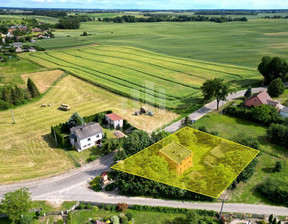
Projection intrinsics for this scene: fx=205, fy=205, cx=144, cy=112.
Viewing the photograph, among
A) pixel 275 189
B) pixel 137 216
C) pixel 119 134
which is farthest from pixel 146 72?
pixel 137 216

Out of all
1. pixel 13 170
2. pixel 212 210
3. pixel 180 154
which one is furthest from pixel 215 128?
pixel 13 170

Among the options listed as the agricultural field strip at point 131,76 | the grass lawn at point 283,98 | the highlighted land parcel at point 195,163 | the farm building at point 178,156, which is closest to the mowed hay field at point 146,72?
the agricultural field strip at point 131,76

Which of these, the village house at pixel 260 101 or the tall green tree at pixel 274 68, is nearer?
the village house at pixel 260 101

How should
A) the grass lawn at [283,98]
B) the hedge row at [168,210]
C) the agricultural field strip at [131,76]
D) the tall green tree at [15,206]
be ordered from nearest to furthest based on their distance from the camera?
the tall green tree at [15,206]
the hedge row at [168,210]
the grass lawn at [283,98]
the agricultural field strip at [131,76]

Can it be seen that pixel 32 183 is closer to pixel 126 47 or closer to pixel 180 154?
pixel 180 154

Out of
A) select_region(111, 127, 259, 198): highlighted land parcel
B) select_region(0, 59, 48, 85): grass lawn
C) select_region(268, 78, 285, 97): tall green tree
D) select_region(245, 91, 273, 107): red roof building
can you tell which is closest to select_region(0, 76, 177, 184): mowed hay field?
select_region(0, 59, 48, 85): grass lawn

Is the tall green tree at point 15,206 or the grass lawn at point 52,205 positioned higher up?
the tall green tree at point 15,206

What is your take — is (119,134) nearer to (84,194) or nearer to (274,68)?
(84,194)

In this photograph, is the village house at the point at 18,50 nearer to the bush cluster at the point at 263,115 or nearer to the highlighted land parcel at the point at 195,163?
the bush cluster at the point at 263,115
